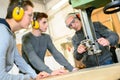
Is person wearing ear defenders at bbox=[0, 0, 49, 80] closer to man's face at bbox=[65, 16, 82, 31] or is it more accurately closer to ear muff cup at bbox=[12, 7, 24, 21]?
ear muff cup at bbox=[12, 7, 24, 21]

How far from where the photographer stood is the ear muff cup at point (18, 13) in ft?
4.86

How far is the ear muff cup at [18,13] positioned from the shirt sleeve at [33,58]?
0.48m

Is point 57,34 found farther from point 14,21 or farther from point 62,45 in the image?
point 14,21

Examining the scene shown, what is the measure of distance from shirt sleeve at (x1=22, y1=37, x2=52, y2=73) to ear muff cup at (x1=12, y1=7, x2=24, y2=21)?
48 cm

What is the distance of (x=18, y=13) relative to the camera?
1.47 meters

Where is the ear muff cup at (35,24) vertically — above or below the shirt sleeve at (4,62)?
above

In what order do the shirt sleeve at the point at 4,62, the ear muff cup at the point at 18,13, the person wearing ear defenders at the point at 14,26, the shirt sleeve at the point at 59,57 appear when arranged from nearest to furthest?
the shirt sleeve at the point at 4,62
the person wearing ear defenders at the point at 14,26
the ear muff cup at the point at 18,13
the shirt sleeve at the point at 59,57

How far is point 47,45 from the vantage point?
7.40 ft

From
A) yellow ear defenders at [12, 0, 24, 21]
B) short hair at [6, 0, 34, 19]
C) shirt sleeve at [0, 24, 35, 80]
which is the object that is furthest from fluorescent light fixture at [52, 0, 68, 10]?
shirt sleeve at [0, 24, 35, 80]

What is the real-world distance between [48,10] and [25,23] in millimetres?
4176

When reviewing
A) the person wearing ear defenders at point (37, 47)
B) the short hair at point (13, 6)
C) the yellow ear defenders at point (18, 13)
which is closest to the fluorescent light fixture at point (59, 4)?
the person wearing ear defenders at point (37, 47)

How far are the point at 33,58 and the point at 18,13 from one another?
1.84 ft

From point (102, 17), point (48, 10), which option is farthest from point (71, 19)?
point (48, 10)

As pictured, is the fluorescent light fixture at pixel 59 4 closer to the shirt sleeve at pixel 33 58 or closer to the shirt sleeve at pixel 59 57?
the shirt sleeve at pixel 59 57
